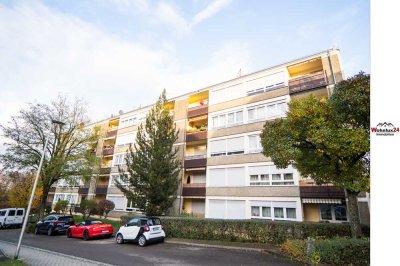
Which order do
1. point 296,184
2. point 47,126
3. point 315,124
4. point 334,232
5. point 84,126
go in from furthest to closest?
point 84,126 < point 47,126 < point 296,184 < point 334,232 < point 315,124

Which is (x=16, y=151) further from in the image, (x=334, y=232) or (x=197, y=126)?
(x=334, y=232)

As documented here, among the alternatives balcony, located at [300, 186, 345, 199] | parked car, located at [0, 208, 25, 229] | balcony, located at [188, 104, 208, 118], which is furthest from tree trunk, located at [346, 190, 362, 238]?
parked car, located at [0, 208, 25, 229]

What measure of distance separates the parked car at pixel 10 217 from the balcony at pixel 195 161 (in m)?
20.5

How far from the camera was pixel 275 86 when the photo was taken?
22.9 metres

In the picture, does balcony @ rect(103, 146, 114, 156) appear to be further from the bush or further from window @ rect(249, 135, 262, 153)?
window @ rect(249, 135, 262, 153)

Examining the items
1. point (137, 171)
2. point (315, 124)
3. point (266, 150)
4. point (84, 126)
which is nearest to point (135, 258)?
point (266, 150)

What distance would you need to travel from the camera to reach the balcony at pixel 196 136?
26000 mm

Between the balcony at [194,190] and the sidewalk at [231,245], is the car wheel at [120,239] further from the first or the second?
the balcony at [194,190]

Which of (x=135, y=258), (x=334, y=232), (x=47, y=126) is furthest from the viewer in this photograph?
(x=47, y=126)

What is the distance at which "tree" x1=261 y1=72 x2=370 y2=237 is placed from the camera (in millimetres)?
9250

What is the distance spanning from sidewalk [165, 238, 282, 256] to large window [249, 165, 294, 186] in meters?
7.58

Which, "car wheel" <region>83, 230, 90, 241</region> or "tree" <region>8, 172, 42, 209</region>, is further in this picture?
"tree" <region>8, 172, 42, 209</region>

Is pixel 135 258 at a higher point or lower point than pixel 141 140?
lower
